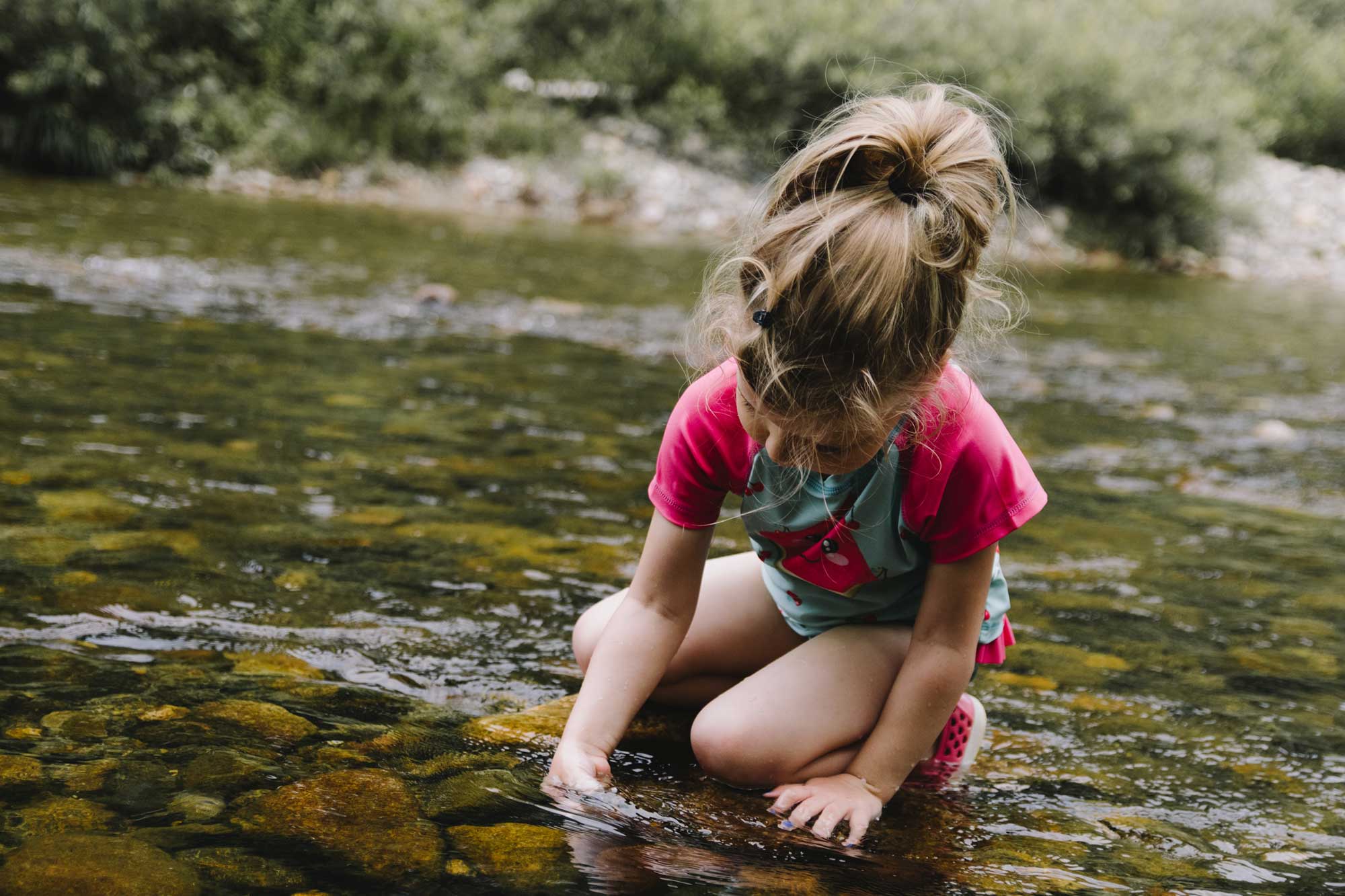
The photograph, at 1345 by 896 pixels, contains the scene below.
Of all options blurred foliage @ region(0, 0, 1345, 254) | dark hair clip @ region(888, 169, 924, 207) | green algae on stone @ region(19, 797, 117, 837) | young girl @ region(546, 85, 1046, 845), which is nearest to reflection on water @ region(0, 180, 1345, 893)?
green algae on stone @ region(19, 797, 117, 837)

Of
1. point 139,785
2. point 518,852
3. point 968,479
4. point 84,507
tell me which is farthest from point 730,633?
point 84,507

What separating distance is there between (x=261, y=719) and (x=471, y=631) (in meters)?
0.63

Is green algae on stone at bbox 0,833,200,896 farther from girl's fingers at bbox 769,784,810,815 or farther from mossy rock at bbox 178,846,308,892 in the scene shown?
girl's fingers at bbox 769,784,810,815

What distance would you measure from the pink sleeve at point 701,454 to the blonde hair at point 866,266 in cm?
25

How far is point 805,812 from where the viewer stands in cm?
185

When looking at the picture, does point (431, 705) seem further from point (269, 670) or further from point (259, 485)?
point (259, 485)

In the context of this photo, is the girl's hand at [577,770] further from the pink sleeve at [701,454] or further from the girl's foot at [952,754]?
the girl's foot at [952,754]

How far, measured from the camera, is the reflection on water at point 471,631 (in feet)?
5.31

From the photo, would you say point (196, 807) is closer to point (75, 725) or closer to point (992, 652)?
point (75, 725)

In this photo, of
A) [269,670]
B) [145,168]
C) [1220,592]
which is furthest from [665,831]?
[145,168]

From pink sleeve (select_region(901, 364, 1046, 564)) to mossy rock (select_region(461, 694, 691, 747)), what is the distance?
68 cm

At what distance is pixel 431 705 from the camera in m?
2.12

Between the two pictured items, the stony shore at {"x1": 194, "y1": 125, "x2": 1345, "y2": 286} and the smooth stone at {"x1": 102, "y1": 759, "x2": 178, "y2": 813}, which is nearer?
the smooth stone at {"x1": 102, "y1": 759, "x2": 178, "y2": 813}

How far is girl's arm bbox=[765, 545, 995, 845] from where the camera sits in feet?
6.17
